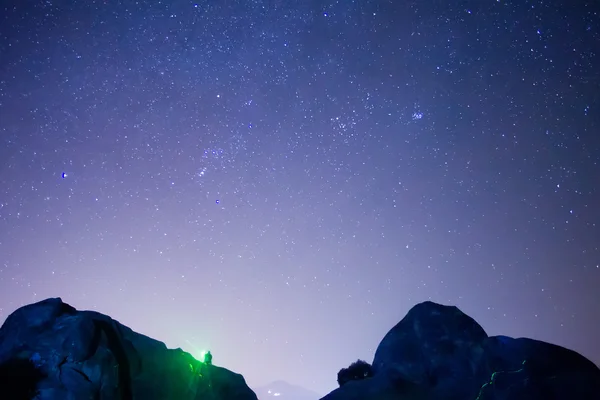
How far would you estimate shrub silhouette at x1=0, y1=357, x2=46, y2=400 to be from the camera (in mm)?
7922

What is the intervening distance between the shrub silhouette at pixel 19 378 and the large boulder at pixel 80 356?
20mm

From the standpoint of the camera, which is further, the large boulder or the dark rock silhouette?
the large boulder

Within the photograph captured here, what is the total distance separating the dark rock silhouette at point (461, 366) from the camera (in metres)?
7.22

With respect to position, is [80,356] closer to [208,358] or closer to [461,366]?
[208,358]

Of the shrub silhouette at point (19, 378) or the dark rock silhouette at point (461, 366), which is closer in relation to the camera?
the dark rock silhouette at point (461, 366)

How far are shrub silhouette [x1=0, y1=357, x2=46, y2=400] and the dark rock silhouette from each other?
6.76 meters

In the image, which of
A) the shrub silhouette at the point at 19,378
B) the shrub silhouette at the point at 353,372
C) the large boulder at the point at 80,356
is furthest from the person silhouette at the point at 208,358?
the shrub silhouette at the point at 19,378

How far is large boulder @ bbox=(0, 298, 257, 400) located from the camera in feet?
26.8

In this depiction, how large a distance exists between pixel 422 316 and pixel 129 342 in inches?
323

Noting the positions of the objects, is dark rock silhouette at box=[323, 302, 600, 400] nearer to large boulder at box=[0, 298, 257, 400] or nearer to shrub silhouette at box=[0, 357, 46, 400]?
large boulder at box=[0, 298, 257, 400]

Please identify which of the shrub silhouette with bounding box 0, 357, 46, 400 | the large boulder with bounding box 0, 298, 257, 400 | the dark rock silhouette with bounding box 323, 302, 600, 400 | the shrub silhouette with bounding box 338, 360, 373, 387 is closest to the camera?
the dark rock silhouette with bounding box 323, 302, 600, 400

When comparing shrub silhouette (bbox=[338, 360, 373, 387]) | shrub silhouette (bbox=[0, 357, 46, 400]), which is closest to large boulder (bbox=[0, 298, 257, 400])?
shrub silhouette (bbox=[0, 357, 46, 400])

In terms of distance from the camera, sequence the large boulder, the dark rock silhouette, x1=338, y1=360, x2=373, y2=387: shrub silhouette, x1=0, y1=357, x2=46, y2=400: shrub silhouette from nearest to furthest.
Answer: the dark rock silhouette, x1=0, y1=357, x2=46, y2=400: shrub silhouette, the large boulder, x1=338, y1=360, x2=373, y2=387: shrub silhouette

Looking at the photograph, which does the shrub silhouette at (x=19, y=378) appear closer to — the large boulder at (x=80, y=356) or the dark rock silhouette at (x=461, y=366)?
the large boulder at (x=80, y=356)
